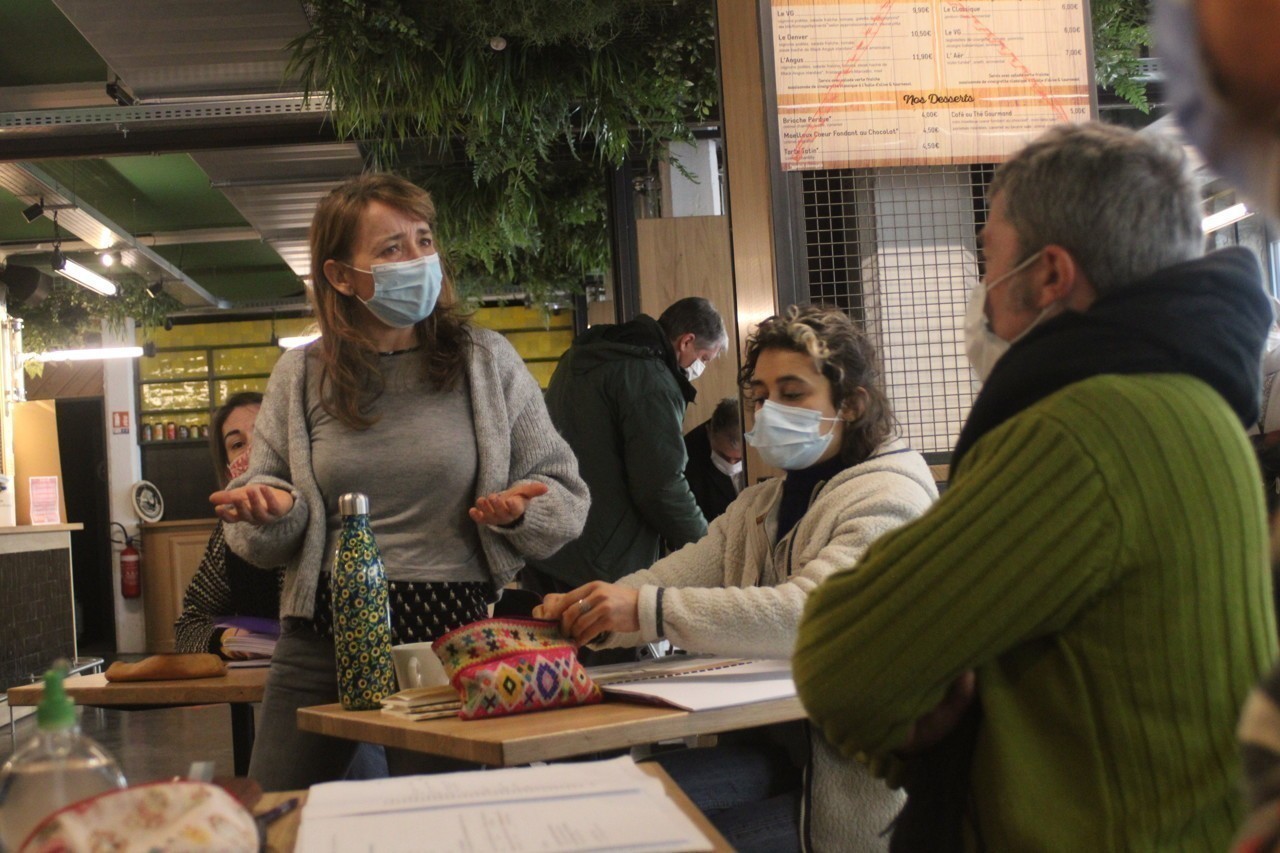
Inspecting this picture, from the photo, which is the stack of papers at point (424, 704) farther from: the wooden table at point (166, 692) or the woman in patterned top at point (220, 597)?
the woman in patterned top at point (220, 597)

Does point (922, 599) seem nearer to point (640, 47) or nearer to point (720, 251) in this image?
point (640, 47)

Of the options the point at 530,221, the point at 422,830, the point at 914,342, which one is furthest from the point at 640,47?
the point at 422,830

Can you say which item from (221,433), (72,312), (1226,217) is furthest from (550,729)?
(72,312)

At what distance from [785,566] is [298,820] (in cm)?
121

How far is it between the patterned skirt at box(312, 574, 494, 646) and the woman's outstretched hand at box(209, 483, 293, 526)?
0.14 m

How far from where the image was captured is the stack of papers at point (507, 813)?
1.03m

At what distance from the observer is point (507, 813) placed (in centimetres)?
111

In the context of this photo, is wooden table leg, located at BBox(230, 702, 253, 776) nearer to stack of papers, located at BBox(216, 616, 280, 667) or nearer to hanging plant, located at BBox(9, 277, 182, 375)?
stack of papers, located at BBox(216, 616, 280, 667)

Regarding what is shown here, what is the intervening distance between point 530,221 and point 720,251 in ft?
5.70

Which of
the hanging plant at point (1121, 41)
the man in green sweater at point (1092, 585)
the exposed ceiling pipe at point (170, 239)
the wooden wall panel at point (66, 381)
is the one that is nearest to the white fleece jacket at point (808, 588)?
the man in green sweater at point (1092, 585)

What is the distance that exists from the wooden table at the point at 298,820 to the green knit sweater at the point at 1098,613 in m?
0.20

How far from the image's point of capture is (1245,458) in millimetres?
1195

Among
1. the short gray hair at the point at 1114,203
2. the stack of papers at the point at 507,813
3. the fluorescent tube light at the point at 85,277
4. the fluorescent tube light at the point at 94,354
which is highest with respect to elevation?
the fluorescent tube light at the point at 85,277

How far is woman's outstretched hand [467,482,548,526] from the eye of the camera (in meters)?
2.00
